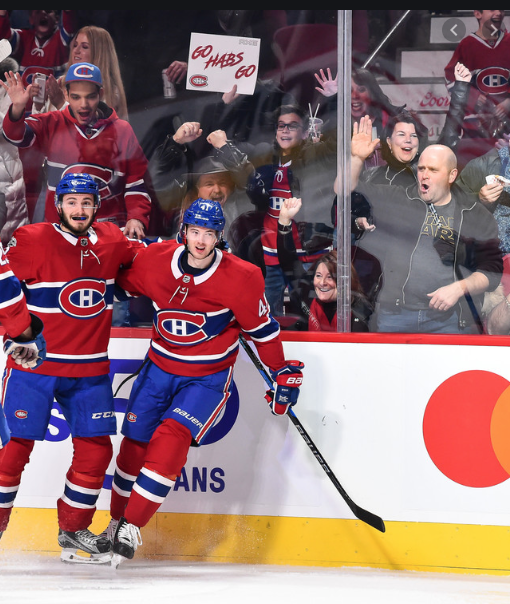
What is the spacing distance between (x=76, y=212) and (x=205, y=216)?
0.46 m

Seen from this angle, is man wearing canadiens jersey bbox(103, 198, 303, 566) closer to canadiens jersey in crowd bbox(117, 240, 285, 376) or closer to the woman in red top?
canadiens jersey in crowd bbox(117, 240, 285, 376)

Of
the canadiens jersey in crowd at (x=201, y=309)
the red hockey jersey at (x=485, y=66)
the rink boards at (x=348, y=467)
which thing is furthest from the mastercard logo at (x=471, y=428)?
the red hockey jersey at (x=485, y=66)

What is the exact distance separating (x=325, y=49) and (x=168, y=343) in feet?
4.30

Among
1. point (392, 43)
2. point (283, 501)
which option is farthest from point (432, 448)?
point (392, 43)

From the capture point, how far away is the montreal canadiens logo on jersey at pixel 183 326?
8.64ft

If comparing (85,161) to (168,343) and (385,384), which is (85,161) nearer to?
(168,343)

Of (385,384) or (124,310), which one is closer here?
(385,384)

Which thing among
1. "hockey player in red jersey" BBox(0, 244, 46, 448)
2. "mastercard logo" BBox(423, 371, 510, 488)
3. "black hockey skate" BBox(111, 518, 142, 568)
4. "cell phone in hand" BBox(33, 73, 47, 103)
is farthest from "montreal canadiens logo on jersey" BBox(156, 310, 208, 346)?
"cell phone in hand" BBox(33, 73, 47, 103)

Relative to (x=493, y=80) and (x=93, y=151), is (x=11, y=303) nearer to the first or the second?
(x=93, y=151)

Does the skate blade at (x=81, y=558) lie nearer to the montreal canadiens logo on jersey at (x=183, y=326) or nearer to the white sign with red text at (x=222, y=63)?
the montreal canadiens logo on jersey at (x=183, y=326)

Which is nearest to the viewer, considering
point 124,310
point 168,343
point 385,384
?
point 168,343

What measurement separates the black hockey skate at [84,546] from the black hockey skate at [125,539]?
0.49ft

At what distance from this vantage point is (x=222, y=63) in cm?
303

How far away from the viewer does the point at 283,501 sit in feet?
9.55
